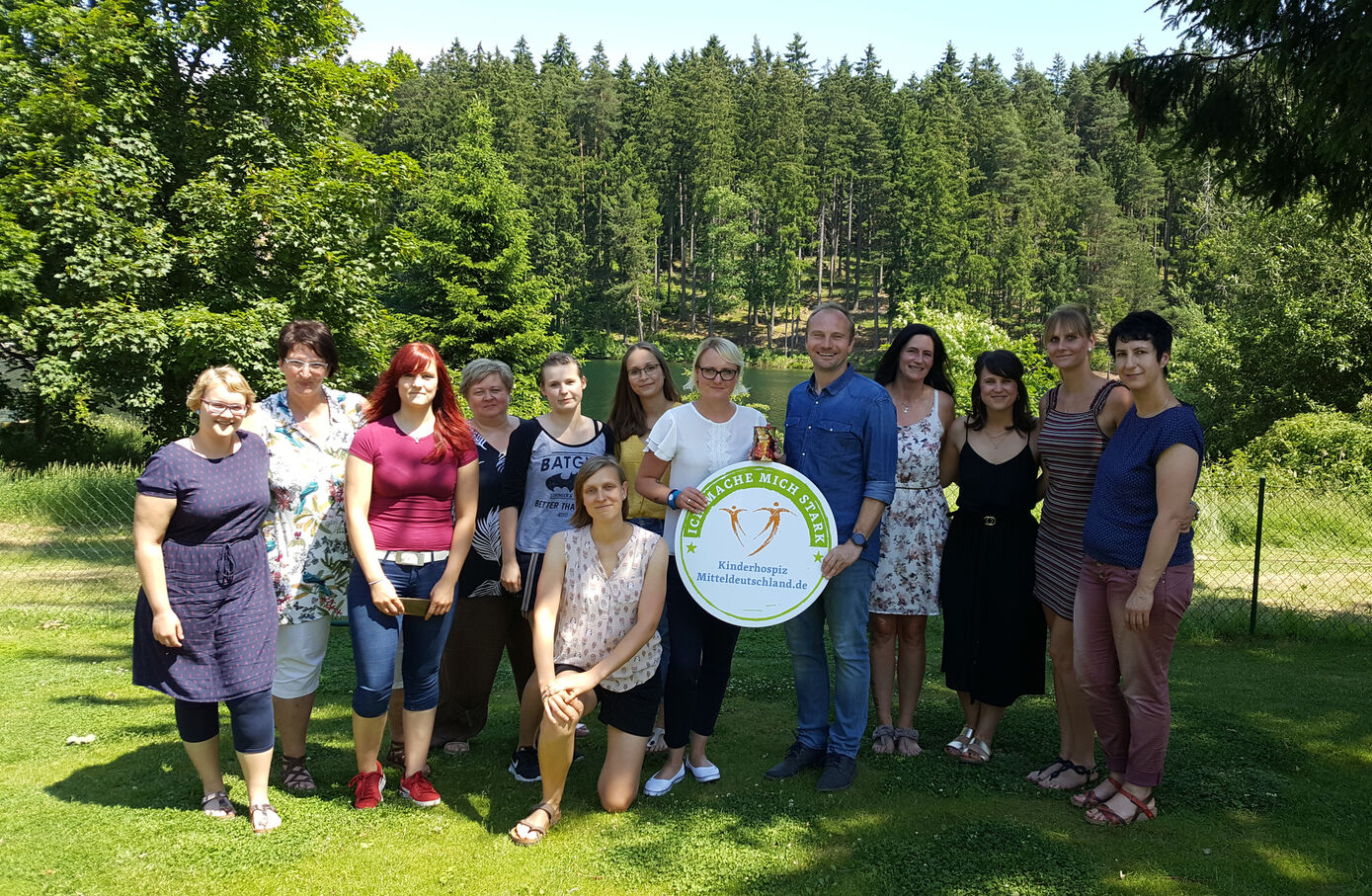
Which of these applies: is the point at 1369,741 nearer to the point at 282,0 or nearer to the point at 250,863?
the point at 250,863

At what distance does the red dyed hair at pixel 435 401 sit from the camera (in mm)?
3828

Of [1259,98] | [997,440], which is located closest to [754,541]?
[997,440]

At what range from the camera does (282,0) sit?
16297 mm

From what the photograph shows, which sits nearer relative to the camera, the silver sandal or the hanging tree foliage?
the silver sandal

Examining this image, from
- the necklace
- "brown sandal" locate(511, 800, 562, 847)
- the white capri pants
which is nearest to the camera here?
"brown sandal" locate(511, 800, 562, 847)

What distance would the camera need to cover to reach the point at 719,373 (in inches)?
158

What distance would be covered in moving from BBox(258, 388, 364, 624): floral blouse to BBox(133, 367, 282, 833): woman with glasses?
162 millimetres

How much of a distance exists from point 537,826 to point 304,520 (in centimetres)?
160

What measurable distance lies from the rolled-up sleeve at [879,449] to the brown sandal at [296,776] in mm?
2725

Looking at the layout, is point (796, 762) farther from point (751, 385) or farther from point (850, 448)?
point (751, 385)

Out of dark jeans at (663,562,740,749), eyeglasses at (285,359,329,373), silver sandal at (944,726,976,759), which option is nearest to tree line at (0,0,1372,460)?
silver sandal at (944,726,976,759)

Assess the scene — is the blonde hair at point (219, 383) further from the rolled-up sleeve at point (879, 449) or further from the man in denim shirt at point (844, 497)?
the rolled-up sleeve at point (879, 449)

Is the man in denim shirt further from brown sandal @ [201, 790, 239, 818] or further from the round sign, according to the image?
brown sandal @ [201, 790, 239, 818]

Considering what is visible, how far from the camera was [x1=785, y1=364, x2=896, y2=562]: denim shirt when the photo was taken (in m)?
4.05
